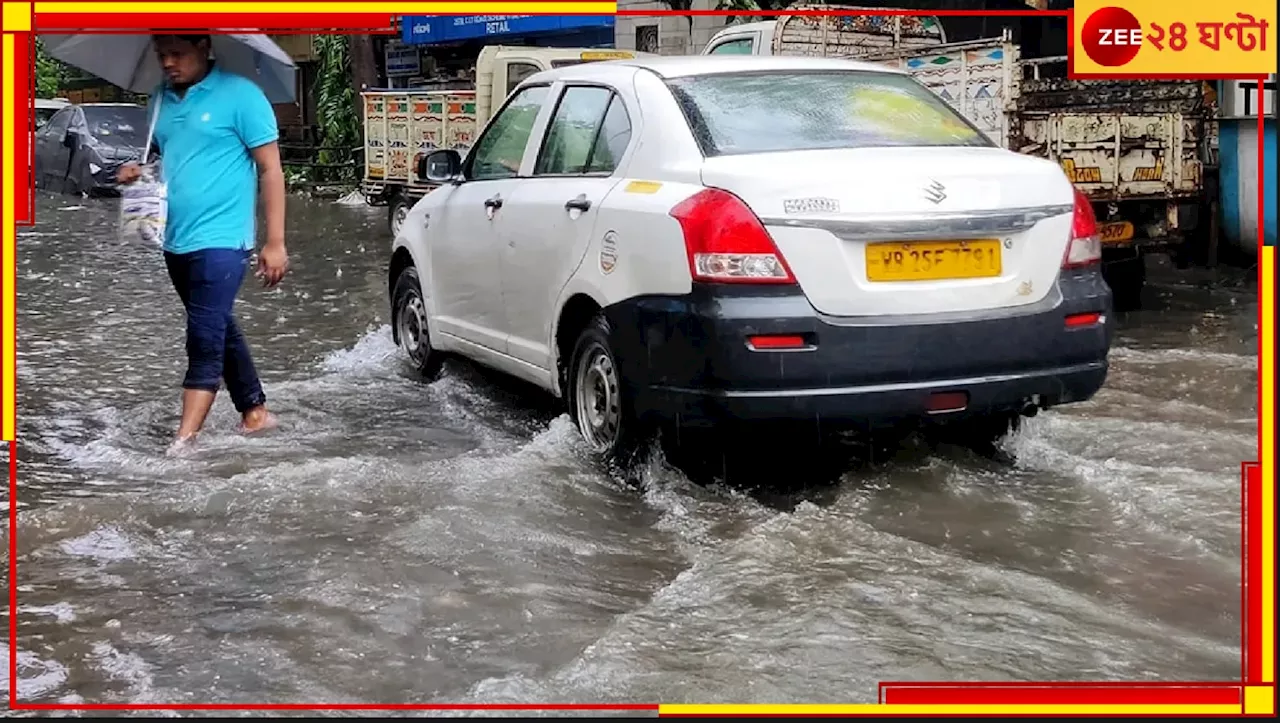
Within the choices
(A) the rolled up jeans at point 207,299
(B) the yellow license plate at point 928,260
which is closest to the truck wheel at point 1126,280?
(B) the yellow license plate at point 928,260

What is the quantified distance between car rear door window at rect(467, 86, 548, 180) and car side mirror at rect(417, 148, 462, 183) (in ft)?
0.26

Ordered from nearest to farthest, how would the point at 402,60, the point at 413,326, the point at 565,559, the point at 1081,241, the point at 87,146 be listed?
the point at 565,559
the point at 1081,241
the point at 413,326
the point at 87,146
the point at 402,60

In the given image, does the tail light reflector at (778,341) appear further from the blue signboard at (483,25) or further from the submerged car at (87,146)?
the blue signboard at (483,25)

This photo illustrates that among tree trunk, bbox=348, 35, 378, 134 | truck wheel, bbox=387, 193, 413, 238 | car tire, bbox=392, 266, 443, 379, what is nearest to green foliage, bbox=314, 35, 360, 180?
tree trunk, bbox=348, 35, 378, 134

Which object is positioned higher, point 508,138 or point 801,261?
point 508,138

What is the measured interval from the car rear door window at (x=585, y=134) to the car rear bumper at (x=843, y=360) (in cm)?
78

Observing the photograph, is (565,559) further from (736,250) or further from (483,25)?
(483,25)

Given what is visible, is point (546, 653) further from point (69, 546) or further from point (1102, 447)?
point (1102, 447)

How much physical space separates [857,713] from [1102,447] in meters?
3.03

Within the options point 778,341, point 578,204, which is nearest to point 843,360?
point 778,341

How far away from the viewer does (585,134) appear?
601 cm

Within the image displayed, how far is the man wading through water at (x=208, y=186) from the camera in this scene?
5.99 m

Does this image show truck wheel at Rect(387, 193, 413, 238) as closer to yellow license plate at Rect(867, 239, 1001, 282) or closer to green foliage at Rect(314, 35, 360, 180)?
green foliage at Rect(314, 35, 360, 180)

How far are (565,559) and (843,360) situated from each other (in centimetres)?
109
